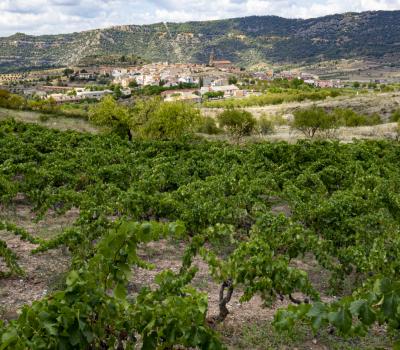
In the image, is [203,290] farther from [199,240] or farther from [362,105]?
[362,105]

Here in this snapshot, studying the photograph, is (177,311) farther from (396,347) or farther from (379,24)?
(379,24)

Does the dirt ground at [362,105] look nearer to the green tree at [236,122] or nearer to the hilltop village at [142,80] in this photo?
the green tree at [236,122]

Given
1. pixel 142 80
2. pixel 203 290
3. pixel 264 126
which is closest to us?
pixel 203 290

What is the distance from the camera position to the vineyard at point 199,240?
3131 mm

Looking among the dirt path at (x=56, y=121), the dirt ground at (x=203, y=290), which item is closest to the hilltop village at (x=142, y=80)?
the dirt path at (x=56, y=121)

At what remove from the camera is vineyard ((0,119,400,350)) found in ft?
10.3

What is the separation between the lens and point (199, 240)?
249 inches

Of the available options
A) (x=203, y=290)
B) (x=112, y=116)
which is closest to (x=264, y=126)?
(x=112, y=116)

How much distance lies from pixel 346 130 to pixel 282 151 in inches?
1068

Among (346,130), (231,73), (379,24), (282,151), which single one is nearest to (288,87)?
(231,73)

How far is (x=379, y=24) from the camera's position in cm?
19362

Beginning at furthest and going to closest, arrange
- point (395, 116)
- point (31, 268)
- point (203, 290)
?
point (395, 116) → point (31, 268) → point (203, 290)

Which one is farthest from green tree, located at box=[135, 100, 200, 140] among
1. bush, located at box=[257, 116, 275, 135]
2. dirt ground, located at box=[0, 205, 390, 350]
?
dirt ground, located at box=[0, 205, 390, 350]

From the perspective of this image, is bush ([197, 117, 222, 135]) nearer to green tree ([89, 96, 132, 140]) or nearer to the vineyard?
green tree ([89, 96, 132, 140])
